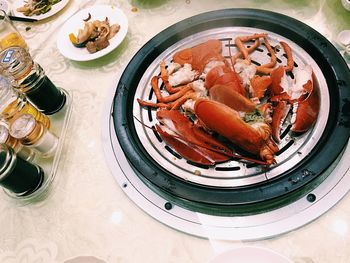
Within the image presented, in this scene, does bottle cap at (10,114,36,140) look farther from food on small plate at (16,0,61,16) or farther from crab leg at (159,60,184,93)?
food on small plate at (16,0,61,16)

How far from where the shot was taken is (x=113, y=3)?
188cm

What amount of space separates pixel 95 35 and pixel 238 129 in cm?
92

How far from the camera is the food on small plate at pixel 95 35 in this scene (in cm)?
159

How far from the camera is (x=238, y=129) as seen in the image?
3.51 ft

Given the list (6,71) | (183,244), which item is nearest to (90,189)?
(183,244)

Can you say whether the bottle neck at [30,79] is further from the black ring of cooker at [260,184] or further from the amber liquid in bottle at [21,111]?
the black ring of cooker at [260,184]

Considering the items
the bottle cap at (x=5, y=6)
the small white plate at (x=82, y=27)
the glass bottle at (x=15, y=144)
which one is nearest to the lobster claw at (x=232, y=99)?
the small white plate at (x=82, y=27)

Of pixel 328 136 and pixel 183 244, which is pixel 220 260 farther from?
pixel 328 136

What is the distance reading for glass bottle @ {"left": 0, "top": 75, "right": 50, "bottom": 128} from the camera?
1.28 m

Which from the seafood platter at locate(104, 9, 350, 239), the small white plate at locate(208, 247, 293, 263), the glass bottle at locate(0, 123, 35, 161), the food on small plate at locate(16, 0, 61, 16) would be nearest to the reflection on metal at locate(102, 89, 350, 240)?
the seafood platter at locate(104, 9, 350, 239)

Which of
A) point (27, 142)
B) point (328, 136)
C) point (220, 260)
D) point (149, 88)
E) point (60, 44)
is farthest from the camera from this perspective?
point (60, 44)

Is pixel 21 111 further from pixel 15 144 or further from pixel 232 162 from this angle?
pixel 232 162

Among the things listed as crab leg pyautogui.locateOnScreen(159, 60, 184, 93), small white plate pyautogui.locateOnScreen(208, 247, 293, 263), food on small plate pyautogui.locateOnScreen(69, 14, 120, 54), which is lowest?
food on small plate pyautogui.locateOnScreen(69, 14, 120, 54)

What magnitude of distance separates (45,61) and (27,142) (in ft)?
2.11
